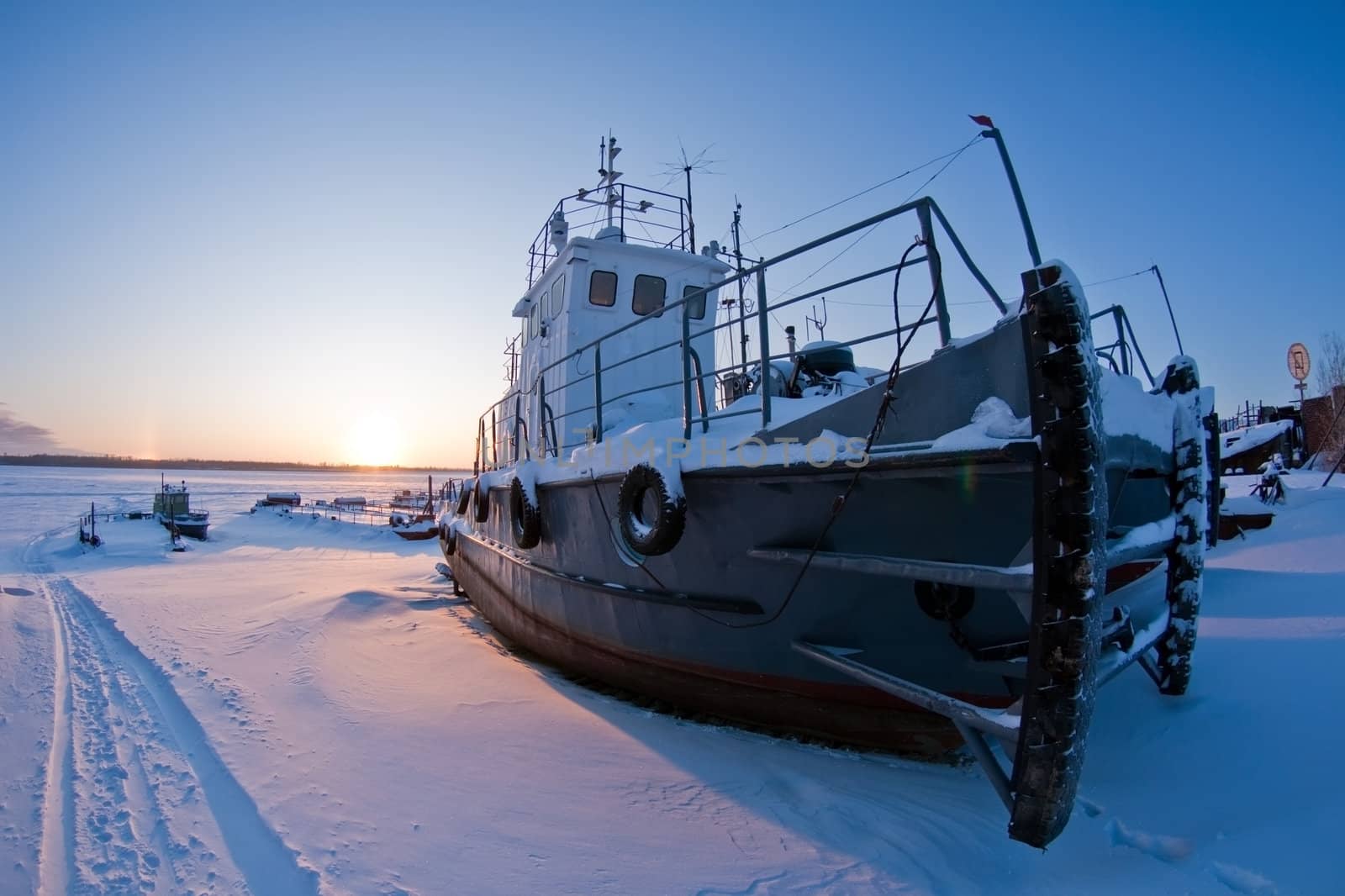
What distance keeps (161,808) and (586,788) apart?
2.12 meters

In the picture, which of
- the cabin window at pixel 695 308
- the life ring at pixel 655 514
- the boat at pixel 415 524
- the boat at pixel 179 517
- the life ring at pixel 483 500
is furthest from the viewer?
the boat at pixel 179 517

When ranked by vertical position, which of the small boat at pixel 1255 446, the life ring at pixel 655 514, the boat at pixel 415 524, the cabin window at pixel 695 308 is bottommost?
the boat at pixel 415 524

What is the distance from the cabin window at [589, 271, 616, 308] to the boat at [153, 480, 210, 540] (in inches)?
864

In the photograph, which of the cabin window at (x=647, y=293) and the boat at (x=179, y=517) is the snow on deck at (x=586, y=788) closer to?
the cabin window at (x=647, y=293)

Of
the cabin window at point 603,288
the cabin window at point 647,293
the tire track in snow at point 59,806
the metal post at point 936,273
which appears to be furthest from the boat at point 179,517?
the metal post at point 936,273

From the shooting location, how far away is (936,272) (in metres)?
3.19

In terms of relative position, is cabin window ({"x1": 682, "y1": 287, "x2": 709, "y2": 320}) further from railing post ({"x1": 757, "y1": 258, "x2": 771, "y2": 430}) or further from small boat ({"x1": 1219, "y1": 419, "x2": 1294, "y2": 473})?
small boat ({"x1": 1219, "y1": 419, "x2": 1294, "y2": 473})

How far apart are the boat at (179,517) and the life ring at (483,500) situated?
1971 centimetres

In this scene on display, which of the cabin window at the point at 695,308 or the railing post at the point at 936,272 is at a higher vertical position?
the cabin window at the point at 695,308

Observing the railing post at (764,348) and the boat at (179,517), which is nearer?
the railing post at (764,348)

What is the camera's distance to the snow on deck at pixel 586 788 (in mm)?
2857

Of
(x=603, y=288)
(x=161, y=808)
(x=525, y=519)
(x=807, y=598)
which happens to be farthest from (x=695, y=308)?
(x=161, y=808)

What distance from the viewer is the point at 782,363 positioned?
20.6ft

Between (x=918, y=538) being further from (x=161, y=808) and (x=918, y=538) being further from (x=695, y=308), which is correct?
(x=695, y=308)
